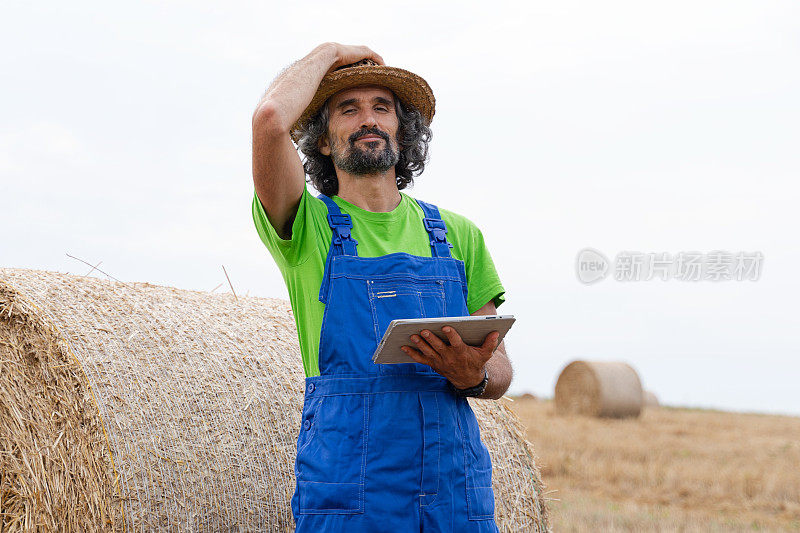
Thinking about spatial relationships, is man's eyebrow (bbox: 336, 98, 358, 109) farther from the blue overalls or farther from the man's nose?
the blue overalls

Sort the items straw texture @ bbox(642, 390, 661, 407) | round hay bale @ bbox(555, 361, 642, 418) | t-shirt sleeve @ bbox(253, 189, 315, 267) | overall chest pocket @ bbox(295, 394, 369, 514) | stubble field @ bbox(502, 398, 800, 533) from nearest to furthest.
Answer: overall chest pocket @ bbox(295, 394, 369, 514) < t-shirt sleeve @ bbox(253, 189, 315, 267) < stubble field @ bbox(502, 398, 800, 533) < round hay bale @ bbox(555, 361, 642, 418) < straw texture @ bbox(642, 390, 661, 407)

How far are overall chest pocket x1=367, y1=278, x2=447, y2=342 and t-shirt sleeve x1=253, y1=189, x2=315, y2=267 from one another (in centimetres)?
26

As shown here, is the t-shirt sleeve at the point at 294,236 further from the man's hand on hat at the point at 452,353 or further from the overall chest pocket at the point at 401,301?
the man's hand on hat at the point at 452,353

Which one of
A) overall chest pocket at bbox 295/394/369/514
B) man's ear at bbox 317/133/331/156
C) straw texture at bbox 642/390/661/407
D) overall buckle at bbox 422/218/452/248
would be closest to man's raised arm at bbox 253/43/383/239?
man's ear at bbox 317/133/331/156

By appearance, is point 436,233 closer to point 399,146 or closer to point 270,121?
point 399,146

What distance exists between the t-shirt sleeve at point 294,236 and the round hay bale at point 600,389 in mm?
11969

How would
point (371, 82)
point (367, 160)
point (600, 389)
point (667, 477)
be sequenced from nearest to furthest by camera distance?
point (367, 160) < point (371, 82) < point (667, 477) < point (600, 389)

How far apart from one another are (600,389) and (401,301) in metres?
11.9

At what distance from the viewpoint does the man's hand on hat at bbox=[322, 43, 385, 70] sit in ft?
10.3

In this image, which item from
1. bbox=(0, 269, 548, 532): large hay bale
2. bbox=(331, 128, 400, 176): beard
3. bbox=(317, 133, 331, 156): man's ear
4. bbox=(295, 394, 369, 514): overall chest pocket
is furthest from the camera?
bbox=(0, 269, 548, 532): large hay bale

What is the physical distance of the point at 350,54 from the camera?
3.19 metres

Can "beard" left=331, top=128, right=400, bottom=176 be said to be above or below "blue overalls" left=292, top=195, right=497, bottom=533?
above

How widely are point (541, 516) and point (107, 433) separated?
8.14ft

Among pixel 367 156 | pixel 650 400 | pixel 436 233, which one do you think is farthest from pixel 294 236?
pixel 650 400
